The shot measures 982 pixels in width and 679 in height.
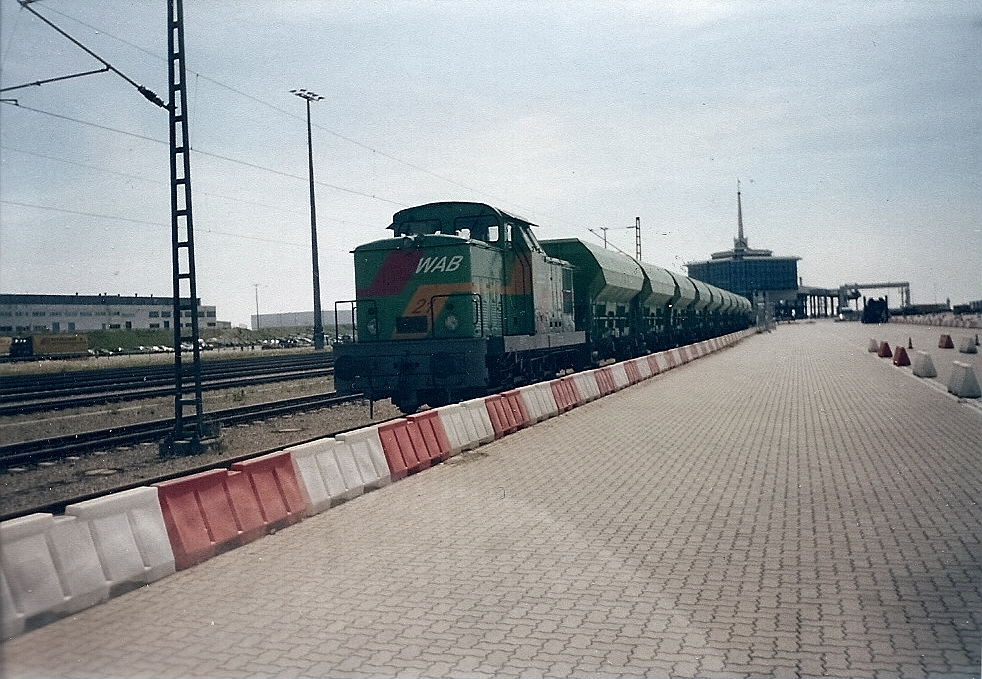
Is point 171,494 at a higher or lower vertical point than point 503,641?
higher

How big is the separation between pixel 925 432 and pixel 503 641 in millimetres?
10041

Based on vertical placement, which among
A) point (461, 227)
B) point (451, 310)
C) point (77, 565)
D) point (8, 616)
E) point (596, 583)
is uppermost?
point (461, 227)

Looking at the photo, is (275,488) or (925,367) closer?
(275,488)

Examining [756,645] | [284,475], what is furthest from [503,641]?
[284,475]

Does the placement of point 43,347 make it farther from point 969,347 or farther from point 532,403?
point 969,347

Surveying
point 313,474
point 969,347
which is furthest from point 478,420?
point 969,347

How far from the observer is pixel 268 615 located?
17.3ft

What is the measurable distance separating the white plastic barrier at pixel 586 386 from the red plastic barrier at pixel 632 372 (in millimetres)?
3472

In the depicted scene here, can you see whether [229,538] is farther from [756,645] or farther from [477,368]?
[477,368]

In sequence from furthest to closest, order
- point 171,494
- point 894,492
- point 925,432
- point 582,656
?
point 925,432, point 894,492, point 171,494, point 582,656

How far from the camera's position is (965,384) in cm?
1641

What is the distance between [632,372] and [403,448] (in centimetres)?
1407

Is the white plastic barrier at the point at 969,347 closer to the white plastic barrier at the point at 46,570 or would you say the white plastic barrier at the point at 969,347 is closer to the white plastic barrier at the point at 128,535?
the white plastic barrier at the point at 128,535

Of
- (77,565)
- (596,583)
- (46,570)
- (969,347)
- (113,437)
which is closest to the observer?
(46,570)
